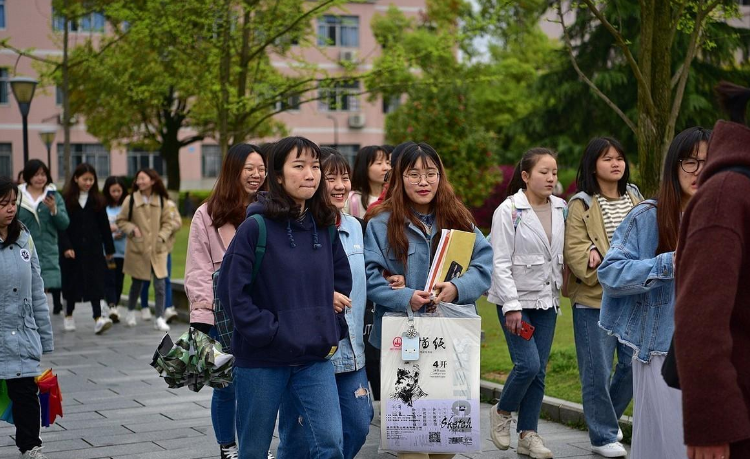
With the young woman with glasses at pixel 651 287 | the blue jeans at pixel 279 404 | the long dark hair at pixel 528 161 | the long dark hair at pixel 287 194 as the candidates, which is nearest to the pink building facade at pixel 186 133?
the long dark hair at pixel 528 161

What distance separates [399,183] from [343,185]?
55 cm

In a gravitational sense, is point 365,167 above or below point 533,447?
above

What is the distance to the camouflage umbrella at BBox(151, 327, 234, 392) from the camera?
200 inches

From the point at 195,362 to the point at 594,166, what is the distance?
8.97ft

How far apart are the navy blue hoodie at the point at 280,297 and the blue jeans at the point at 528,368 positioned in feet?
5.94

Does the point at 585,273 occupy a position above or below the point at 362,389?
above

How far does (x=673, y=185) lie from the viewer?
4543 mm

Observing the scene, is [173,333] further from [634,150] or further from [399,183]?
[634,150]

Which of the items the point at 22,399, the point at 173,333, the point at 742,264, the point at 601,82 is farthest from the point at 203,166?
the point at 742,264

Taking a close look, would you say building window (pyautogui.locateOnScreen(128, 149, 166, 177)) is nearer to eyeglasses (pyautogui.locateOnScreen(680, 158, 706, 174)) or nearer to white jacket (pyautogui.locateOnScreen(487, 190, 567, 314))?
white jacket (pyautogui.locateOnScreen(487, 190, 567, 314))

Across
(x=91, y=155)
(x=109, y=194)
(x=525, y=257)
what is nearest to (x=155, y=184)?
(x=109, y=194)

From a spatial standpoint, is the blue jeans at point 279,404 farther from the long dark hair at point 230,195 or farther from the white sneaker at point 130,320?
the white sneaker at point 130,320

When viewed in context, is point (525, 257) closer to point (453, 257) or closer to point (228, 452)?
point (453, 257)

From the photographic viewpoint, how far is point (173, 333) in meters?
12.2
